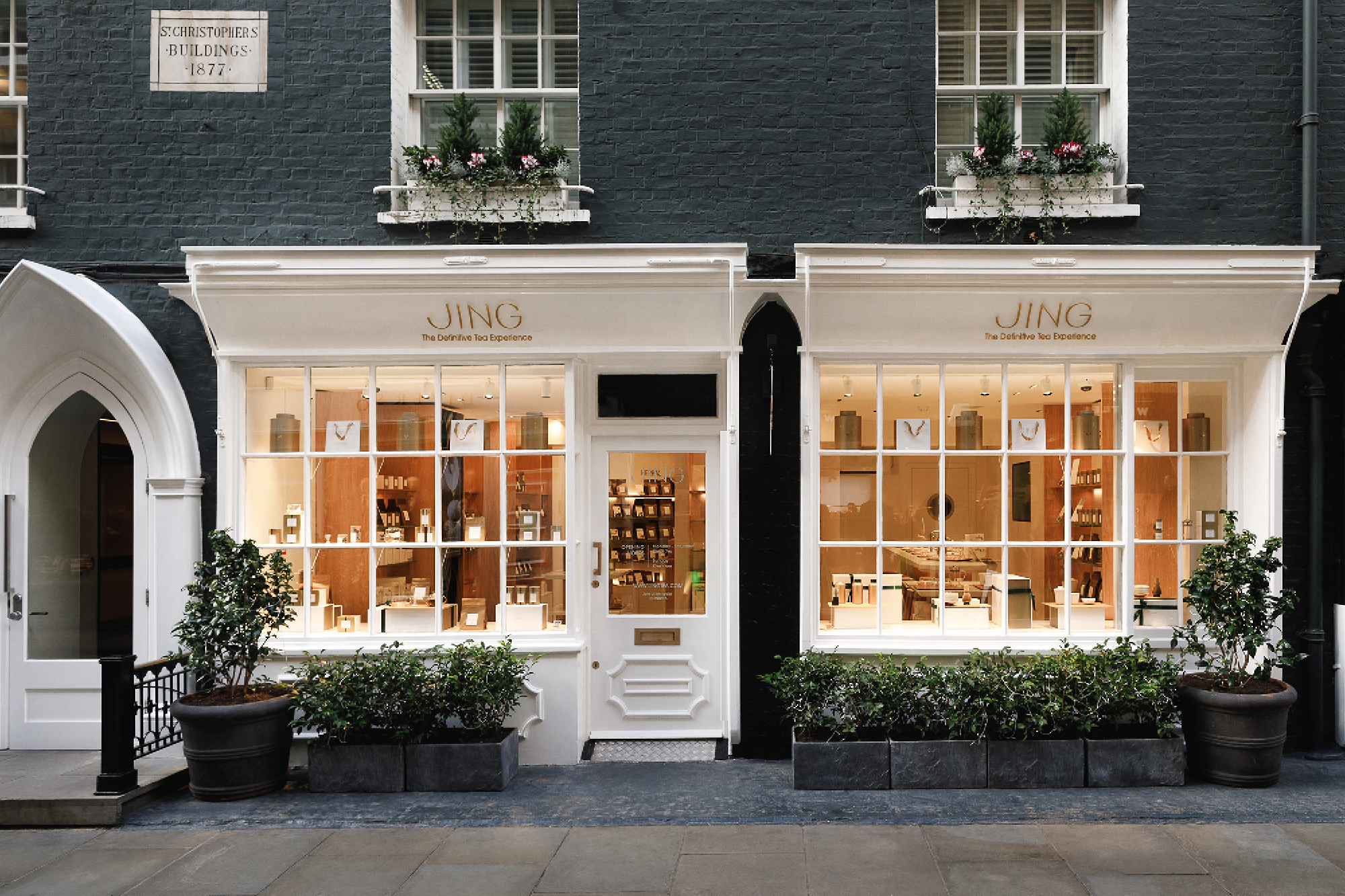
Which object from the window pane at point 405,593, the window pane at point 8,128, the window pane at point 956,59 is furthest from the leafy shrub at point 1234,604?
the window pane at point 8,128

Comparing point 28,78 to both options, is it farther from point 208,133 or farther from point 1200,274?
point 1200,274

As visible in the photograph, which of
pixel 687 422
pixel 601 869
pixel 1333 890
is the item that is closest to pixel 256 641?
pixel 601 869

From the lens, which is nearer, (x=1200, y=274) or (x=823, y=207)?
(x=1200, y=274)

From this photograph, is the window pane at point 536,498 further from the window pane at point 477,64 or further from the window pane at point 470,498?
the window pane at point 477,64

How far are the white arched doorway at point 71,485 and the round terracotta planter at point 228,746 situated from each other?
1321 mm

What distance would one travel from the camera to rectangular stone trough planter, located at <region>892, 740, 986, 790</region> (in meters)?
6.27

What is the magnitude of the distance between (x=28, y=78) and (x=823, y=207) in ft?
22.0

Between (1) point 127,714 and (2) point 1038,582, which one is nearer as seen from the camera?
(1) point 127,714

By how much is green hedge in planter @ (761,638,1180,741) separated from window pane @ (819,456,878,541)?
1148mm

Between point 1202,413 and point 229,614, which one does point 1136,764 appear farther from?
point 229,614

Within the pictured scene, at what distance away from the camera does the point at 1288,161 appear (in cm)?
724

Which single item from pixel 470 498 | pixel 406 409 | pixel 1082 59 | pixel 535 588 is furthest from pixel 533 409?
pixel 1082 59

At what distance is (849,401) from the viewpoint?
7.30 meters

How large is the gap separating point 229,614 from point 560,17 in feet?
18.1
